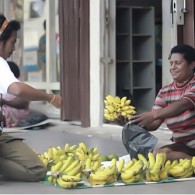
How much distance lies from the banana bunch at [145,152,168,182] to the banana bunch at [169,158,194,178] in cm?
10

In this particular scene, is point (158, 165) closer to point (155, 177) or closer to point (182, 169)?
point (155, 177)

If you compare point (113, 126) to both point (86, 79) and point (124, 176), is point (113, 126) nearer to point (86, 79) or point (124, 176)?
point (86, 79)

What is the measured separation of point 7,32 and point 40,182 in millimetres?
1399

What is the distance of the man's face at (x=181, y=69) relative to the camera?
5.36 meters

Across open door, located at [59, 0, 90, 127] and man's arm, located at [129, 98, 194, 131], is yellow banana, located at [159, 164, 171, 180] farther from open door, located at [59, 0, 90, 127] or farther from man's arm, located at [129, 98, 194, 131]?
open door, located at [59, 0, 90, 127]

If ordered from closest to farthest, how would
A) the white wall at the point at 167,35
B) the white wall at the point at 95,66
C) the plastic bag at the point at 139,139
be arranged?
1. the plastic bag at the point at 139,139
2. the white wall at the point at 167,35
3. the white wall at the point at 95,66

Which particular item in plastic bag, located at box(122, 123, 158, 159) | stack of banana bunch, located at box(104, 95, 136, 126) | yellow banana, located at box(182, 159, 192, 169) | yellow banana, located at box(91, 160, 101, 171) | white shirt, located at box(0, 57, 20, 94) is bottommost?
yellow banana, located at box(182, 159, 192, 169)

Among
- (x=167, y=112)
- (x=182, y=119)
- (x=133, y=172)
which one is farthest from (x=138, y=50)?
(x=133, y=172)

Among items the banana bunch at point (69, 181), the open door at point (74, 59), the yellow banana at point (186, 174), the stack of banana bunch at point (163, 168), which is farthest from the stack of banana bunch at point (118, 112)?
the open door at point (74, 59)

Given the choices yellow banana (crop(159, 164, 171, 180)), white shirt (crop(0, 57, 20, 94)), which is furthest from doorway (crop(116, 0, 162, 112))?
white shirt (crop(0, 57, 20, 94))

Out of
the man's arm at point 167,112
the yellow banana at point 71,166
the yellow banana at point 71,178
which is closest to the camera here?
the yellow banana at point 71,178

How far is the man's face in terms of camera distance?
17.6ft

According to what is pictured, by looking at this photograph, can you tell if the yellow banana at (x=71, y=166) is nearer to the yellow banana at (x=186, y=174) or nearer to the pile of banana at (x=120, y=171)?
the pile of banana at (x=120, y=171)

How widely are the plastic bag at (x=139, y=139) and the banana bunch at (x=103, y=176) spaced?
0.55 m
